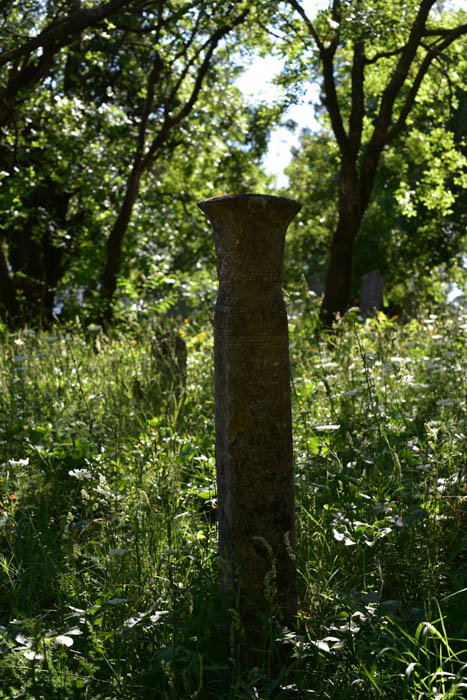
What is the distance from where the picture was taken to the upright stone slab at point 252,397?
8.56 ft

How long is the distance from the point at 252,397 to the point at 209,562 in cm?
93

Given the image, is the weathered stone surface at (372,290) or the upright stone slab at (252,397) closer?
the upright stone slab at (252,397)

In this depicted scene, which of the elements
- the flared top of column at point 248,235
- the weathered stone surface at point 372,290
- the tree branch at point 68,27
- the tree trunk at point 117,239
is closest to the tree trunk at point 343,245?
the tree trunk at point 117,239

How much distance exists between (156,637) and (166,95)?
1220 cm

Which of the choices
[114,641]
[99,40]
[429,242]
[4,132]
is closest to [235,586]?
[114,641]

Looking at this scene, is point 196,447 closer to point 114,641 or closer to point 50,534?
point 50,534

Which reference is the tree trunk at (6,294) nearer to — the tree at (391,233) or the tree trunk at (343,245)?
the tree trunk at (343,245)

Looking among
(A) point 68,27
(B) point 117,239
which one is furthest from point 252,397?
(B) point 117,239

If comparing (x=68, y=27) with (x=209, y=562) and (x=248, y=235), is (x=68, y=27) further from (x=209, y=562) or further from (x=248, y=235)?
(x=209, y=562)

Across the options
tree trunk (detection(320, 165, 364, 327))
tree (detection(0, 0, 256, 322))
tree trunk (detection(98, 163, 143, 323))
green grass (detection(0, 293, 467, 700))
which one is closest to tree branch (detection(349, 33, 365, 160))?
tree trunk (detection(320, 165, 364, 327))

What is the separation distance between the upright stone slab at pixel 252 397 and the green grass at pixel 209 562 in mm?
193

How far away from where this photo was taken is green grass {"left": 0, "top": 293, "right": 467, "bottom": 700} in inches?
94.3

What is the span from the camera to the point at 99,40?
12.0m

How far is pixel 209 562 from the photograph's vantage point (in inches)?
123
